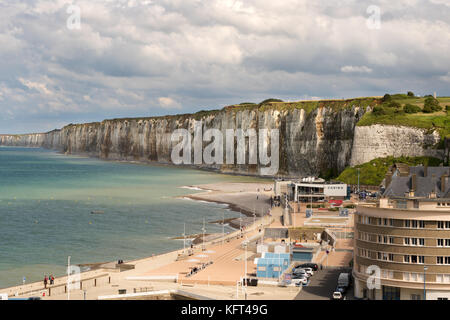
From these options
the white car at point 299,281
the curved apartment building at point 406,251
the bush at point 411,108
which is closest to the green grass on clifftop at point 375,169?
the bush at point 411,108

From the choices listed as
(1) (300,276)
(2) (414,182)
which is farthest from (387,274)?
(2) (414,182)

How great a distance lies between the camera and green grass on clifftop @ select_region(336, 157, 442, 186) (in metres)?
124

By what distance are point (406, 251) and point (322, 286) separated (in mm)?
9522

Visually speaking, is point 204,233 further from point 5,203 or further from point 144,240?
point 5,203

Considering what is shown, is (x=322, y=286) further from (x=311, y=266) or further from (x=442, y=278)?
(x=442, y=278)

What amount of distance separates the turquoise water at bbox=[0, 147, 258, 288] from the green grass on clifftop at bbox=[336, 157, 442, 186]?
99.0ft

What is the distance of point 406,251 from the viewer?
41812mm

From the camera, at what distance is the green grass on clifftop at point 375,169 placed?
124 meters

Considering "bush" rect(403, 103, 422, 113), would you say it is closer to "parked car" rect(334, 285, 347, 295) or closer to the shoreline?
the shoreline

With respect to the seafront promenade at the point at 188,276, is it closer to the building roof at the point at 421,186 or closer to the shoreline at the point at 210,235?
the shoreline at the point at 210,235

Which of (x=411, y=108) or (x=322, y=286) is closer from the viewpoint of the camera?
Answer: (x=322, y=286)

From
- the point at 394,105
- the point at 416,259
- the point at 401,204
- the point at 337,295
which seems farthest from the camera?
the point at 394,105
